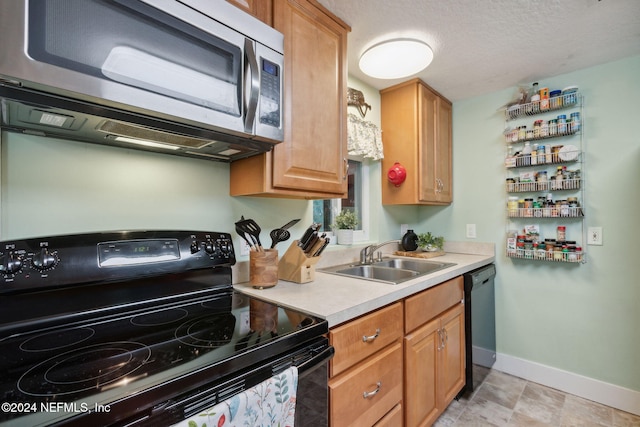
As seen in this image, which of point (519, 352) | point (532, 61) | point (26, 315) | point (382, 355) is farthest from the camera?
point (519, 352)

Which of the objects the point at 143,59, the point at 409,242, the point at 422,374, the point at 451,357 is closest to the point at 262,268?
the point at 143,59

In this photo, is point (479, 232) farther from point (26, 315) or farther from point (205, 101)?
point (26, 315)

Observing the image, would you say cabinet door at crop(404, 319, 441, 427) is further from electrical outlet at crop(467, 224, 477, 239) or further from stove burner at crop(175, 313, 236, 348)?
electrical outlet at crop(467, 224, 477, 239)

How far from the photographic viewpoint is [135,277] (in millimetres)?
1025

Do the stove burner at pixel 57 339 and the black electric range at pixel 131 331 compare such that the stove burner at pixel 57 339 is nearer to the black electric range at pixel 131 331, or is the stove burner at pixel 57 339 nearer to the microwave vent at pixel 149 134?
the black electric range at pixel 131 331

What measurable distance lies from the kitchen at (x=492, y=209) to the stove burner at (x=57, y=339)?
0.34 meters

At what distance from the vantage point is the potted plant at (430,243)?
2.52 m

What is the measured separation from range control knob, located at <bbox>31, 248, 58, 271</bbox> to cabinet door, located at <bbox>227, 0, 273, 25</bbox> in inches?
41.3

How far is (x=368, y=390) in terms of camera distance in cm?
115

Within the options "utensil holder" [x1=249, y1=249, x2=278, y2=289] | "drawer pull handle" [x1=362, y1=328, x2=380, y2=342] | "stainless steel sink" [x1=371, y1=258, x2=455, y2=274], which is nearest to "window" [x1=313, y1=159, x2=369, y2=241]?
"stainless steel sink" [x1=371, y1=258, x2=455, y2=274]

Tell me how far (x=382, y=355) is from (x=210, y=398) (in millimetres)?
784

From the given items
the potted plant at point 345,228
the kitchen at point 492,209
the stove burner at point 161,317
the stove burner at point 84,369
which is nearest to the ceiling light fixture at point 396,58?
the kitchen at point 492,209

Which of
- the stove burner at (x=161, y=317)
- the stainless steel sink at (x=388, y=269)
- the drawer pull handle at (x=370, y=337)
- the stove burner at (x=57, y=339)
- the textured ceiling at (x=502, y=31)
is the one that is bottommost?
the drawer pull handle at (x=370, y=337)

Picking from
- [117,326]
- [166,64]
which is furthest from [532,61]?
[117,326]
